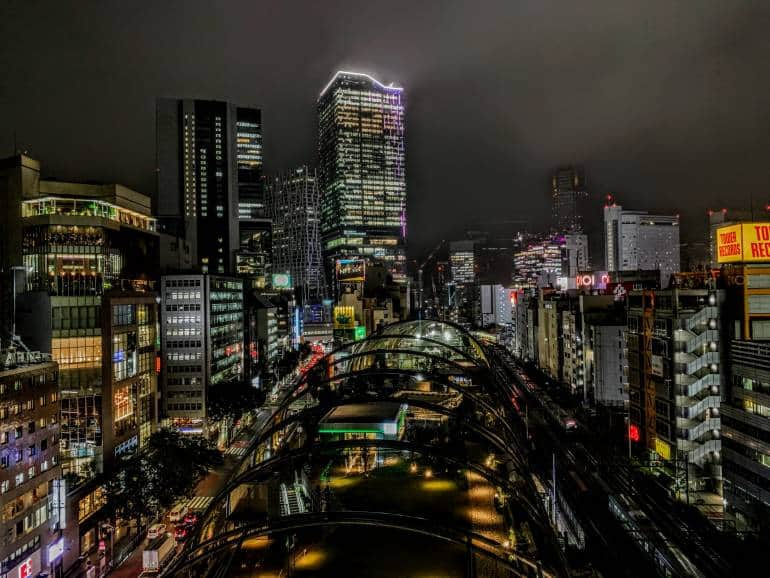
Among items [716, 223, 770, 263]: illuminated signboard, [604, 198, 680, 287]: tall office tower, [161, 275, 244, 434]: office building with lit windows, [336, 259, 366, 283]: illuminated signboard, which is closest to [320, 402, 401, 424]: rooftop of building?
[161, 275, 244, 434]: office building with lit windows

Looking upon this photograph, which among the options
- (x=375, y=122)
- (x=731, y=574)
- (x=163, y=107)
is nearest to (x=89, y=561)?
(x=731, y=574)

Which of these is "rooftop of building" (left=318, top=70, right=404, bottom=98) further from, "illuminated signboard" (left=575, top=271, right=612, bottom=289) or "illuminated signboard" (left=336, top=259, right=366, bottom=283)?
"illuminated signboard" (left=575, top=271, right=612, bottom=289)

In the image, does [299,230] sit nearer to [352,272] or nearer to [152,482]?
[352,272]

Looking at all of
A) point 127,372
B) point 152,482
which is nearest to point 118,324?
point 127,372

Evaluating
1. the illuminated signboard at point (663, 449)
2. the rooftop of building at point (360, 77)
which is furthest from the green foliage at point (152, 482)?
the rooftop of building at point (360, 77)

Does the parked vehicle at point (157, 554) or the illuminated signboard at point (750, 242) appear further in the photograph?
the illuminated signboard at point (750, 242)

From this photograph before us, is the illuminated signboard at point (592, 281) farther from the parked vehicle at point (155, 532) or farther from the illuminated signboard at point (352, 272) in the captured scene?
the parked vehicle at point (155, 532)
